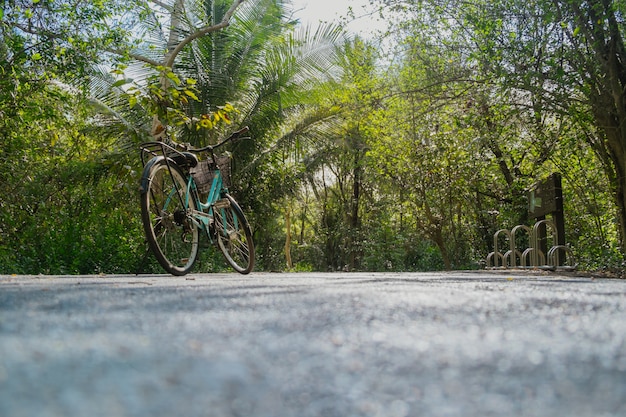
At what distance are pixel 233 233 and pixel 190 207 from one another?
0.74m

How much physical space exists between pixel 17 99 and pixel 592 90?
807 centimetres

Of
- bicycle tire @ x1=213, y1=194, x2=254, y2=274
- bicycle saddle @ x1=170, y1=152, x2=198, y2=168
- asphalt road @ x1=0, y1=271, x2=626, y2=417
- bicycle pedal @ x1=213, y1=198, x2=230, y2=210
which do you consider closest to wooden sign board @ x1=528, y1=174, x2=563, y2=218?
bicycle tire @ x1=213, y1=194, x2=254, y2=274

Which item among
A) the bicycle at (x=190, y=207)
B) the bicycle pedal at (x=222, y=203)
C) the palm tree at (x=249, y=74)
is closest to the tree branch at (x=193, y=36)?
the palm tree at (x=249, y=74)

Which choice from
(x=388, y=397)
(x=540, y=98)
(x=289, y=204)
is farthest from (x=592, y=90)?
(x=289, y=204)

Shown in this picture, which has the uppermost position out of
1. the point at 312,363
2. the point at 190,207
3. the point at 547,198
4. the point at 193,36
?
the point at 193,36

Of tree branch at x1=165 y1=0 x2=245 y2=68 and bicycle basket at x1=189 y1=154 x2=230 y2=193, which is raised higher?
tree branch at x1=165 y1=0 x2=245 y2=68

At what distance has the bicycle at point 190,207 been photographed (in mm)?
4496

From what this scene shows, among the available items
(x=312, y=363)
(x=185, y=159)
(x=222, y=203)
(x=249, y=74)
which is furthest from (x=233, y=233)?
(x=249, y=74)

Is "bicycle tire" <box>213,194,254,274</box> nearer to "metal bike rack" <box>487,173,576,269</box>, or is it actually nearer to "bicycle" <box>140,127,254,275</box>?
"bicycle" <box>140,127,254,275</box>

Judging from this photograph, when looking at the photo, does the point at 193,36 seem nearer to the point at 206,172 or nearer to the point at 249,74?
the point at 249,74

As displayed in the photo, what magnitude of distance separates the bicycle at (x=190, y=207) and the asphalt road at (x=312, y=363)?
3050 mm

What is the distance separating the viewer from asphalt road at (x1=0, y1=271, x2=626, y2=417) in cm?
58

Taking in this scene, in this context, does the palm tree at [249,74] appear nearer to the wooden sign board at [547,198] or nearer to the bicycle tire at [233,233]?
the wooden sign board at [547,198]

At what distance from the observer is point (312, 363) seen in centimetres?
79
